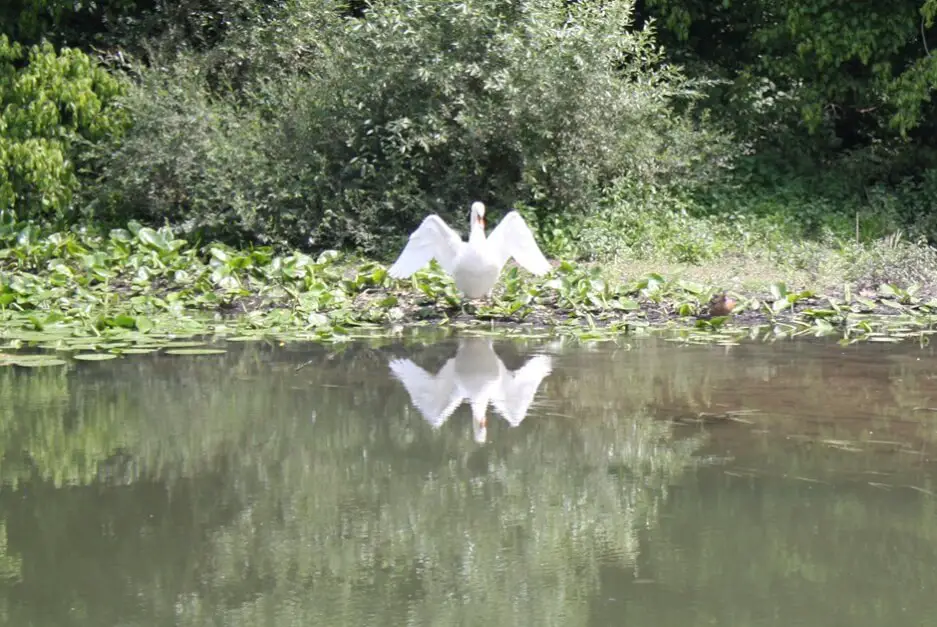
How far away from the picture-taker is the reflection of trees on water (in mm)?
4074

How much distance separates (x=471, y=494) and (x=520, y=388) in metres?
2.23

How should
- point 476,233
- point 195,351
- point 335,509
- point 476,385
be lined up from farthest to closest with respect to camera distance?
point 476,233 → point 195,351 → point 476,385 → point 335,509

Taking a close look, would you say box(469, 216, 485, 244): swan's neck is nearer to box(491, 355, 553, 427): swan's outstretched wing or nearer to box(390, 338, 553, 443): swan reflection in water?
box(390, 338, 553, 443): swan reflection in water

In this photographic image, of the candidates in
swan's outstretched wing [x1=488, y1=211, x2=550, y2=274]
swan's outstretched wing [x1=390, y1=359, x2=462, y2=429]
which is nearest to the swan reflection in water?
swan's outstretched wing [x1=390, y1=359, x2=462, y2=429]

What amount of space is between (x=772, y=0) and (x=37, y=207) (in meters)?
8.74

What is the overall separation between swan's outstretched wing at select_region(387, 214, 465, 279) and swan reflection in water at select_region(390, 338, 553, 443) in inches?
67.2

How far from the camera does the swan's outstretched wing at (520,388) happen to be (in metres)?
6.72

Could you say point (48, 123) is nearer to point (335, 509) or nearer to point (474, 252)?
point (474, 252)

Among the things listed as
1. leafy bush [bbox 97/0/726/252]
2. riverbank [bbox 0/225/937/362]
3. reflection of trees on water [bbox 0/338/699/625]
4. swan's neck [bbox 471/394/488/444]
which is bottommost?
reflection of trees on water [bbox 0/338/699/625]

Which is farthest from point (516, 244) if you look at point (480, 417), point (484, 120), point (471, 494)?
point (471, 494)

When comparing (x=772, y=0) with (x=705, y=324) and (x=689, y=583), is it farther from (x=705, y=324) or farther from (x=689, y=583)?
(x=689, y=583)

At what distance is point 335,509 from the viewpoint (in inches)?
197

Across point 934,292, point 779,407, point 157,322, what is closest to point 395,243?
point 157,322

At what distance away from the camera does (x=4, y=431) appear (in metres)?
6.25
